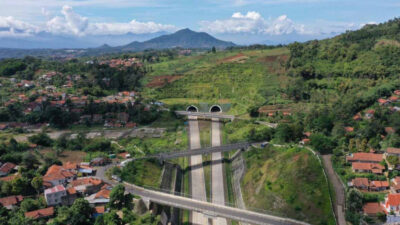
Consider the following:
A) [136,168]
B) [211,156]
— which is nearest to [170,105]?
[211,156]

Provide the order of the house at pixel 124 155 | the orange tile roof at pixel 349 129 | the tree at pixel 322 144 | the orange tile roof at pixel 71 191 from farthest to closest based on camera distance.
→ the orange tile roof at pixel 349 129, the house at pixel 124 155, the tree at pixel 322 144, the orange tile roof at pixel 71 191

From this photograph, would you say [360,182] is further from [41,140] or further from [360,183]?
[41,140]

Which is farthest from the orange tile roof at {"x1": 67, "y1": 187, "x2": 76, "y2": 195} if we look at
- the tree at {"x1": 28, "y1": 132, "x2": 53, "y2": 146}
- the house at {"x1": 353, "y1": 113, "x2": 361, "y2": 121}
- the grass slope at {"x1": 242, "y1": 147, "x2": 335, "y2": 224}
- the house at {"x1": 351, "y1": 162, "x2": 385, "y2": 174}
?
the house at {"x1": 353, "y1": 113, "x2": 361, "y2": 121}

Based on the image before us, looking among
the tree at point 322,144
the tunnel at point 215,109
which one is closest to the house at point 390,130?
the tree at point 322,144

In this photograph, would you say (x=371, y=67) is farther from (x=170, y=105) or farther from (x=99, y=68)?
(x=99, y=68)

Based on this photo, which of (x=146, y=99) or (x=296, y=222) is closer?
(x=296, y=222)

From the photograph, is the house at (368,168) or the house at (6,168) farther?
the house at (6,168)

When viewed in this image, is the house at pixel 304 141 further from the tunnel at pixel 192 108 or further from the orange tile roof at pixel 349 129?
A: the tunnel at pixel 192 108

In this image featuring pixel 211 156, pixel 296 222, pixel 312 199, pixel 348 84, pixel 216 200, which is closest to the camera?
pixel 296 222
